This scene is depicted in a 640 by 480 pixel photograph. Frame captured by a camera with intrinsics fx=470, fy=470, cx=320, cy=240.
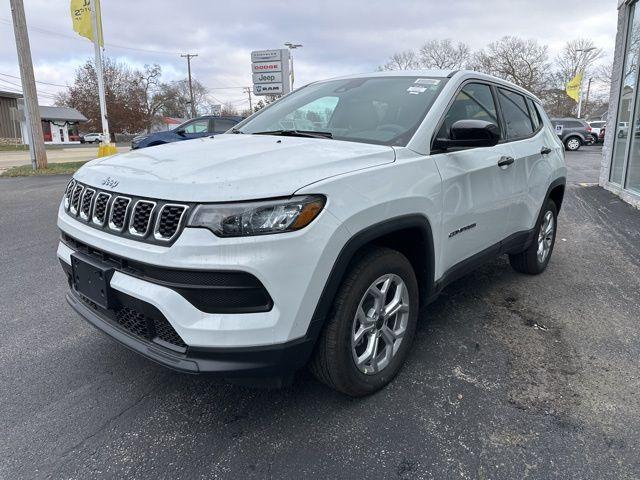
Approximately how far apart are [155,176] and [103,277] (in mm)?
534

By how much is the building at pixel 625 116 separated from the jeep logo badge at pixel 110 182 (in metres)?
9.13

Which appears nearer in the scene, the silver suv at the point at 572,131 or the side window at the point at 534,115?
the side window at the point at 534,115

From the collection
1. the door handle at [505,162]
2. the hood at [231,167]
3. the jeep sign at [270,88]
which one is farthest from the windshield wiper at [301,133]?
the jeep sign at [270,88]

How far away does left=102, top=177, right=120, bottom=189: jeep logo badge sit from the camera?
2.28 metres

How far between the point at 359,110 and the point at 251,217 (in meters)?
1.56

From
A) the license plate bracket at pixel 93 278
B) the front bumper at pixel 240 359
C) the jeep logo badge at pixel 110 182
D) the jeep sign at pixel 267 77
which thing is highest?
the jeep sign at pixel 267 77

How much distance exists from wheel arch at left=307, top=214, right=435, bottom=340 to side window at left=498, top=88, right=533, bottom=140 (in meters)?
1.63

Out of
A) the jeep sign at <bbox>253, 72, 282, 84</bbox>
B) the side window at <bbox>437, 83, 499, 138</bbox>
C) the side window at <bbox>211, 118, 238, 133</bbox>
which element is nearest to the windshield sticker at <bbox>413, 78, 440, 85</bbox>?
the side window at <bbox>437, 83, 499, 138</bbox>

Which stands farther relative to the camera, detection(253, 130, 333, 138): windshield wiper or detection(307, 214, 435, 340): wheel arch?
detection(253, 130, 333, 138): windshield wiper

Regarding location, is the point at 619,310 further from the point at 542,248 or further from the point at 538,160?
the point at 538,160

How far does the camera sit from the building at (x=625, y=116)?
927 centimetres

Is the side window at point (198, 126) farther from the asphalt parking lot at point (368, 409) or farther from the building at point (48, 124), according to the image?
the building at point (48, 124)

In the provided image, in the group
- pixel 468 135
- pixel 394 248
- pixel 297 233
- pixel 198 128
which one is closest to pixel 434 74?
pixel 468 135

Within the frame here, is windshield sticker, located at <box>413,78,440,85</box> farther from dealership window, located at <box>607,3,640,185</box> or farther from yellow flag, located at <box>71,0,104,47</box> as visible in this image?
yellow flag, located at <box>71,0,104,47</box>
